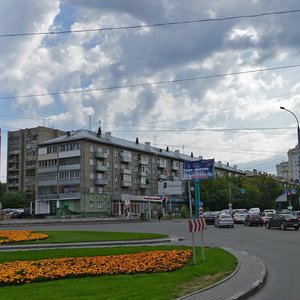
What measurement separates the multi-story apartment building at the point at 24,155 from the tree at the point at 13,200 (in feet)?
27.6

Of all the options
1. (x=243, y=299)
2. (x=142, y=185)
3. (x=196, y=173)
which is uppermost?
(x=142, y=185)

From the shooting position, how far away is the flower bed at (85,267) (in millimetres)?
11945

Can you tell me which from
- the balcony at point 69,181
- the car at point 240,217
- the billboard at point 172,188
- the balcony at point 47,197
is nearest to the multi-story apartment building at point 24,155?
the balcony at point 47,197

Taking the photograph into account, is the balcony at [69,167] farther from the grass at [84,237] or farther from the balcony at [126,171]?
the grass at [84,237]

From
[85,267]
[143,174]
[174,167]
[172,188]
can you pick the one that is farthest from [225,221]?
[174,167]

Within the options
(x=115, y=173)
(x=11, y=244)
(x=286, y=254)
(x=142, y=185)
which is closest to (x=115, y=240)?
(x=11, y=244)

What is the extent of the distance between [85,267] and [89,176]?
8682 centimetres

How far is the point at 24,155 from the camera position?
138m

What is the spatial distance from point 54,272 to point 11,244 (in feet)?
36.6

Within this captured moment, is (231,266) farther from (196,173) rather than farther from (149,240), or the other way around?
(149,240)

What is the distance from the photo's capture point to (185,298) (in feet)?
30.4

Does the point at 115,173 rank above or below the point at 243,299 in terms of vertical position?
above

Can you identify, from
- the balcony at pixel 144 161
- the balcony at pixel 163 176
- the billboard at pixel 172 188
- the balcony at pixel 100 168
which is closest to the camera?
the billboard at pixel 172 188

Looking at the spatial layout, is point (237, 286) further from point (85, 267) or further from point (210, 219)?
point (210, 219)
